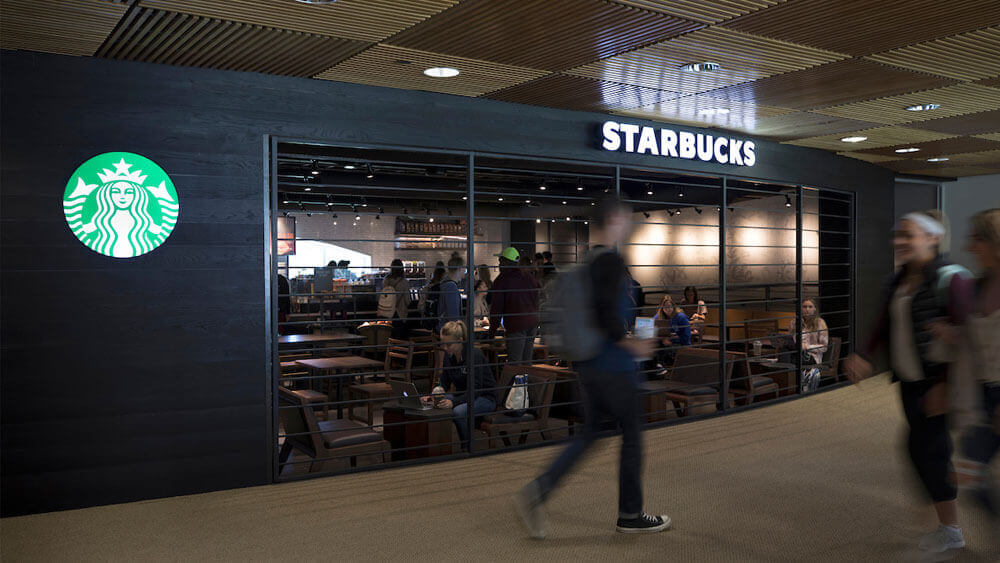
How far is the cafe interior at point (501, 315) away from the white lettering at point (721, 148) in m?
0.19

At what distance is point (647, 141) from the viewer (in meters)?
6.98

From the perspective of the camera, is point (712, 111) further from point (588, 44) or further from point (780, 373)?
point (780, 373)

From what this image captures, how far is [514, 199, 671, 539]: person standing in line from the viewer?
376cm

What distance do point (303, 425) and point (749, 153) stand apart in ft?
17.0

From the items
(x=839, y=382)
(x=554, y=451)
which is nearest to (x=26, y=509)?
(x=554, y=451)

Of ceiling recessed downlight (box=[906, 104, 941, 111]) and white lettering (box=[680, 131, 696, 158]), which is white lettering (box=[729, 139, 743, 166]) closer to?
white lettering (box=[680, 131, 696, 158])

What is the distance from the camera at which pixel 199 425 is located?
4938 millimetres

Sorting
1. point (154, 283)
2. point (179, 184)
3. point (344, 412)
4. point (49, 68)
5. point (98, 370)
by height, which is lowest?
point (344, 412)

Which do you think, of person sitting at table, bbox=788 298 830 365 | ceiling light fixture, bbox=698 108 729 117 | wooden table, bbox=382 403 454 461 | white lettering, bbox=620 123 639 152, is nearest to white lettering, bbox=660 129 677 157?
white lettering, bbox=620 123 639 152

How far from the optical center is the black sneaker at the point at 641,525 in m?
4.09

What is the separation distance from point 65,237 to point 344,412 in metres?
4.79

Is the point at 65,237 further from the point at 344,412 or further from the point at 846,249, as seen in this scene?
the point at 846,249

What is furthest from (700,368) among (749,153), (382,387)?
(382,387)

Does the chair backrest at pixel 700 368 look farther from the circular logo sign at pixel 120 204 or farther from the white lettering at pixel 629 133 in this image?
the circular logo sign at pixel 120 204
